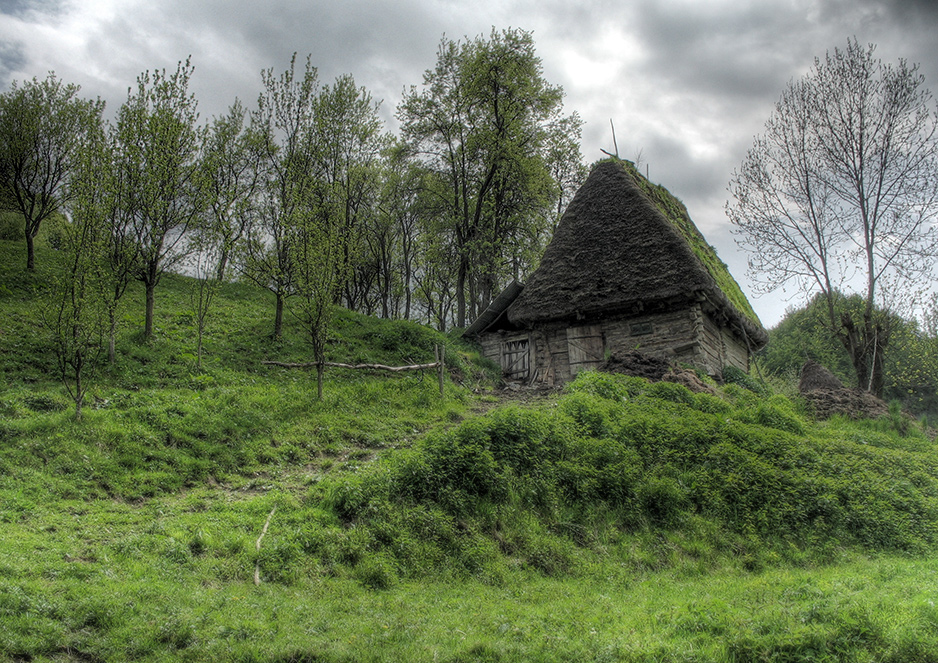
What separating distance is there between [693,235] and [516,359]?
8595mm

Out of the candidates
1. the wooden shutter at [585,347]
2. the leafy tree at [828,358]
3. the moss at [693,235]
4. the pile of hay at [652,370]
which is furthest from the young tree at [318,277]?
the leafy tree at [828,358]

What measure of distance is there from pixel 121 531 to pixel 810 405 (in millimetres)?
16217

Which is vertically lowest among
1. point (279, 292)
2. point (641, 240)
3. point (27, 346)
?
point (27, 346)

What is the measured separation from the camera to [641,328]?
55.9 feet

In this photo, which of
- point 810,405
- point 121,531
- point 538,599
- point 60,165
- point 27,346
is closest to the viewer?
point 538,599

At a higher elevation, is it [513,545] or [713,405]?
[713,405]

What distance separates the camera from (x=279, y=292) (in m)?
16.6

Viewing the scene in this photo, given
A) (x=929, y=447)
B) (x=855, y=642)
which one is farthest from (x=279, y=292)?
(x=929, y=447)

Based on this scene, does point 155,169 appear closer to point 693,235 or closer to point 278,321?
point 278,321

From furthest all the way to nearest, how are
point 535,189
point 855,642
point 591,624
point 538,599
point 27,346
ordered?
point 535,189 < point 27,346 < point 538,599 < point 591,624 < point 855,642

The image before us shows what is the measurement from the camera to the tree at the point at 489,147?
22609 millimetres

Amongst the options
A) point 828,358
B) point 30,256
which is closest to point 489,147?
point 30,256

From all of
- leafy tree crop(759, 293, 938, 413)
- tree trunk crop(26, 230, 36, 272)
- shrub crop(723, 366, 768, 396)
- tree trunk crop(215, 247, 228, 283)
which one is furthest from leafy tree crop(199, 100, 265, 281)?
leafy tree crop(759, 293, 938, 413)

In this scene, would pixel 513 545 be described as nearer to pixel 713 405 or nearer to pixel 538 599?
pixel 538 599
